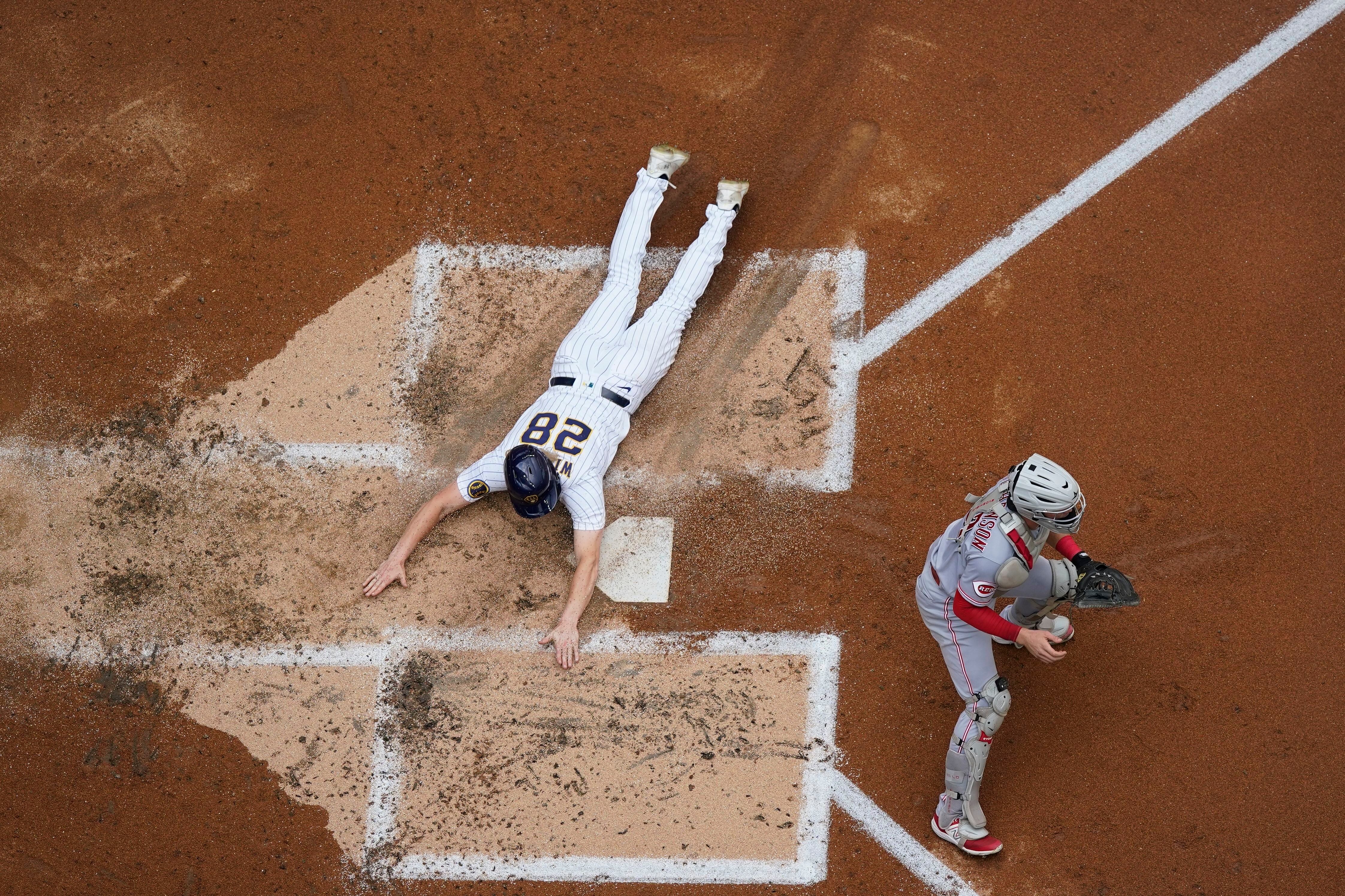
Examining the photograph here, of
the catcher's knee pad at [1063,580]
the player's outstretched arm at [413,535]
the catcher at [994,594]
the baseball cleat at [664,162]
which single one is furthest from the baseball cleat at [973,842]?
the baseball cleat at [664,162]

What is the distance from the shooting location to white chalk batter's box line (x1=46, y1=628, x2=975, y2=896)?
5.88 meters

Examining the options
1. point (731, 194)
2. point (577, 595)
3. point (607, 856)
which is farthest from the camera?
point (731, 194)

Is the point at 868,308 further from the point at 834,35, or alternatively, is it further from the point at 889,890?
the point at 889,890

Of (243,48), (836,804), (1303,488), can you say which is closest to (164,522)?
(243,48)

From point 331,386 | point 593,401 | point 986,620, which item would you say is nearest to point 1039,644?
point 986,620

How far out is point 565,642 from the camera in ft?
20.0

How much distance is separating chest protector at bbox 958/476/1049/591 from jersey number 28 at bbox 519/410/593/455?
2274mm

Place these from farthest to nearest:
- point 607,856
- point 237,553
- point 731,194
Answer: point 731,194
point 237,553
point 607,856

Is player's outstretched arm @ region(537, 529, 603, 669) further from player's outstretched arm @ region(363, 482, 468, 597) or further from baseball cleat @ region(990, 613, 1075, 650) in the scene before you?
baseball cleat @ region(990, 613, 1075, 650)

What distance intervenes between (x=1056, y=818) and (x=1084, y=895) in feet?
1.43

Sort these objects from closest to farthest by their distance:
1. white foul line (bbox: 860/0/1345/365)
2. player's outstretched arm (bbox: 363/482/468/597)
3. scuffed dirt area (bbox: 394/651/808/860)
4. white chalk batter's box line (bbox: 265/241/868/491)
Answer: scuffed dirt area (bbox: 394/651/808/860) → player's outstretched arm (bbox: 363/482/468/597) → white chalk batter's box line (bbox: 265/241/868/491) → white foul line (bbox: 860/0/1345/365)

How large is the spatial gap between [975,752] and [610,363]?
10.2 feet

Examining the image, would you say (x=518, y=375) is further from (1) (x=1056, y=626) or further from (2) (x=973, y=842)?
(2) (x=973, y=842)

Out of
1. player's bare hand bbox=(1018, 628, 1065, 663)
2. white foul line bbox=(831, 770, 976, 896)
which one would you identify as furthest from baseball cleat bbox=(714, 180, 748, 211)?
white foul line bbox=(831, 770, 976, 896)
